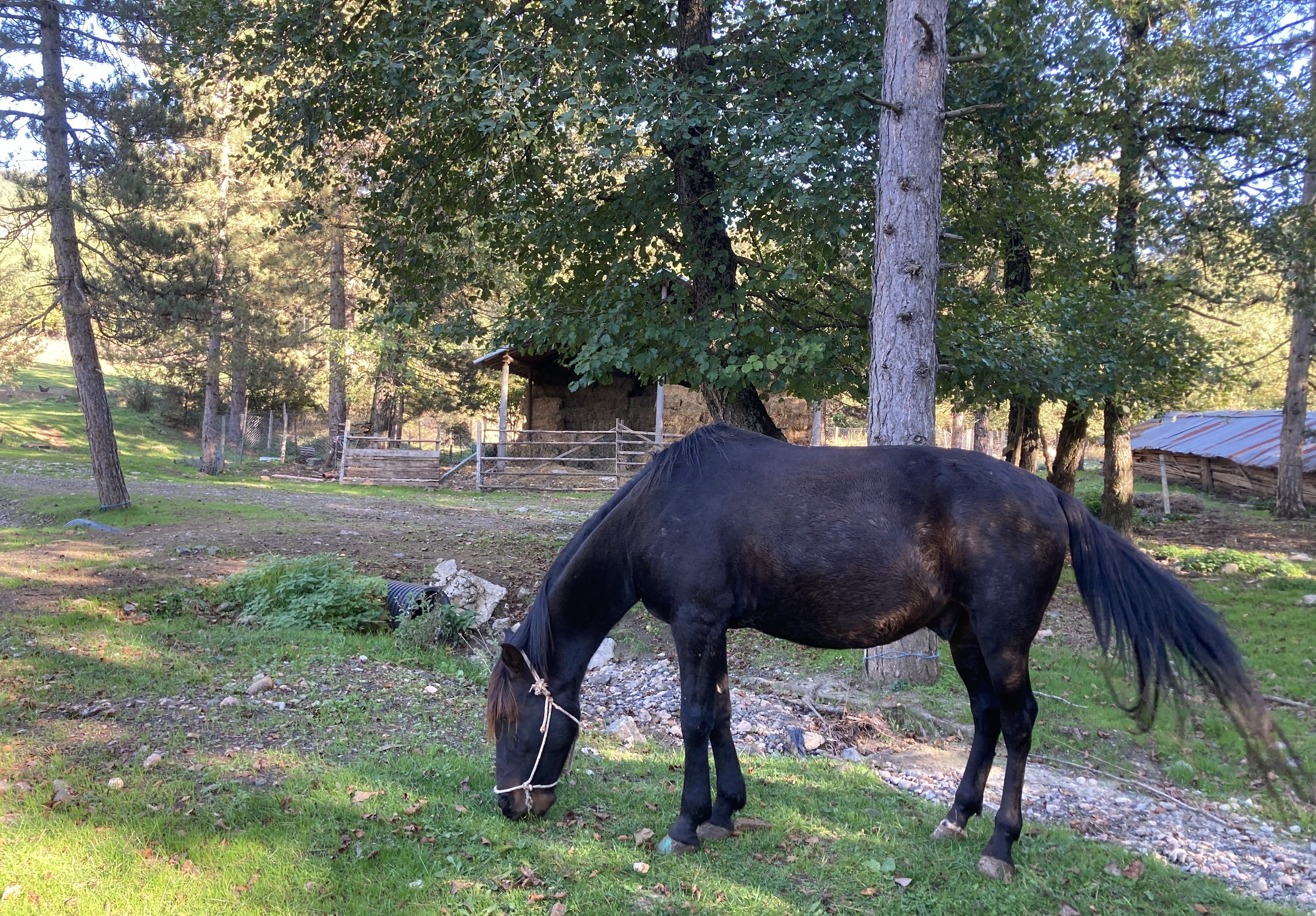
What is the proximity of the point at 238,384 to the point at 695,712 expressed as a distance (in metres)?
29.9

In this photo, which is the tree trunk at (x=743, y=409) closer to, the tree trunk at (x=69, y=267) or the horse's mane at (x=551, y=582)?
the horse's mane at (x=551, y=582)

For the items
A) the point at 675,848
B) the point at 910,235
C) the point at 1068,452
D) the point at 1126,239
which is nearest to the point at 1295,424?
the point at 1068,452

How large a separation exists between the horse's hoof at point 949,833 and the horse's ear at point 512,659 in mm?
2284

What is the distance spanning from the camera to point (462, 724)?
5781 mm

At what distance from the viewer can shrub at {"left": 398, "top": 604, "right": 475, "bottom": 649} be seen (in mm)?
7984

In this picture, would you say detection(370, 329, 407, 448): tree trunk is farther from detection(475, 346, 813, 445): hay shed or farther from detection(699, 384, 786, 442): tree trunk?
detection(699, 384, 786, 442): tree trunk

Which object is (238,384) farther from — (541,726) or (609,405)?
(541,726)

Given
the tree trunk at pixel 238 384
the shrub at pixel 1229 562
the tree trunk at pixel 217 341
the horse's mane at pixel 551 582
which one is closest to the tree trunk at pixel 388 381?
the tree trunk at pixel 238 384

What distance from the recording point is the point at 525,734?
4.20 meters

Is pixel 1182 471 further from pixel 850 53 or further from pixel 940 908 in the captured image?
pixel 940 908

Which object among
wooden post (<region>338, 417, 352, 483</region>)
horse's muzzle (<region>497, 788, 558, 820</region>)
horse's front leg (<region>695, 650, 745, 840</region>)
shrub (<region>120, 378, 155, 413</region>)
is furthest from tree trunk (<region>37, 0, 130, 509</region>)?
shrub (<region>120, 378, 155, 413</region>)

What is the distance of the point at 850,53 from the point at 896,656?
6.45 meters

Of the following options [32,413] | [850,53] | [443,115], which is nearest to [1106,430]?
[850,53]

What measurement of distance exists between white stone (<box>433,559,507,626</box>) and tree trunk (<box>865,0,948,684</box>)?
4.65 m
